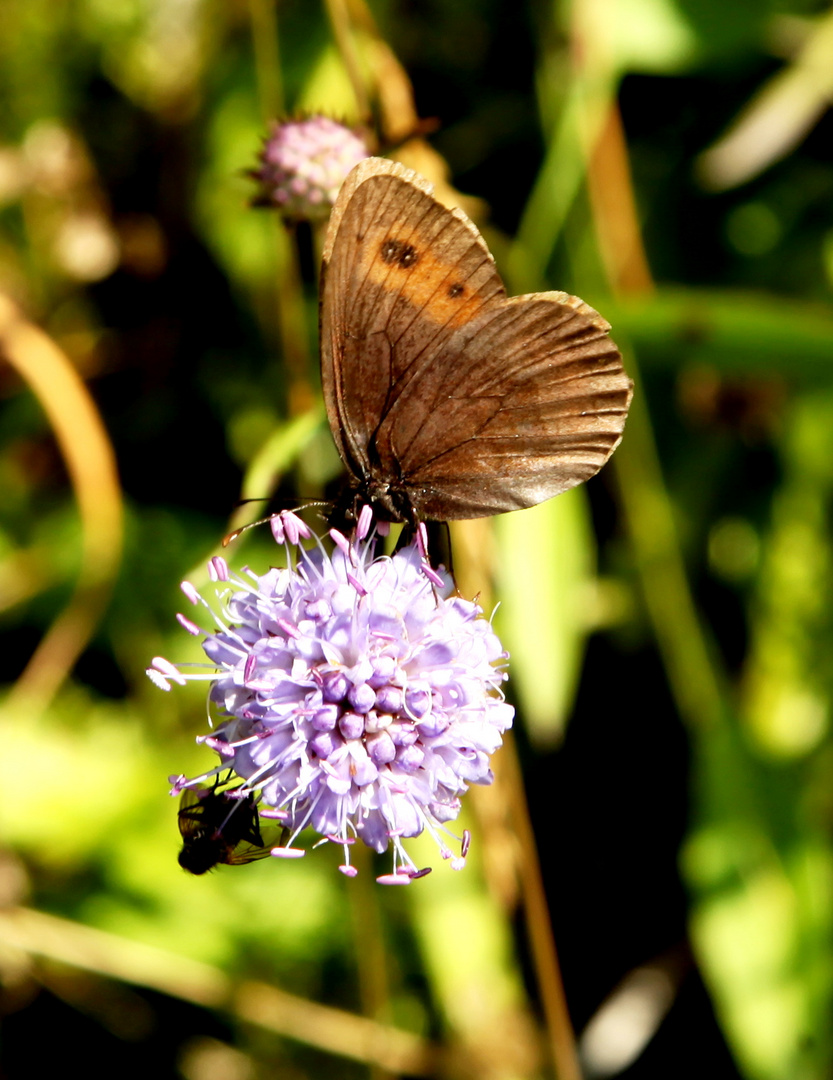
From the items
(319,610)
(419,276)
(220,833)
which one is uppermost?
(419,276)

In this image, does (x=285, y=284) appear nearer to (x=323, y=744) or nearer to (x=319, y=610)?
(x=319, y=610)

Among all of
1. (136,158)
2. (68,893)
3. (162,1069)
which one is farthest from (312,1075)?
(136,158)

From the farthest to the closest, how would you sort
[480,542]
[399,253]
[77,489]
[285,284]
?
[77,489] → [285,284] → [480,542] → [399,253]

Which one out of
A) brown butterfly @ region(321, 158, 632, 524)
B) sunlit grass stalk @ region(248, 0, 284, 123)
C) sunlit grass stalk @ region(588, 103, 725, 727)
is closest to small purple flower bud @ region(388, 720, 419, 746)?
brown butterfly @ region(321, 158, 632, 524)

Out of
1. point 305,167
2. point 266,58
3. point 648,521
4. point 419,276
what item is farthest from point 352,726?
point 266,58

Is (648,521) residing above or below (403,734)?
below

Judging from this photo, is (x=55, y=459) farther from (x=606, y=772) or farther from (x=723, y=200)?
(x=723, y=200)

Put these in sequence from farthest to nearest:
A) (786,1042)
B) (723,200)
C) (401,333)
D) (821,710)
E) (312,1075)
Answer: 1. (723,200)
2. (821,710)
3. (312,1075)
4. (786,1042)
5. (401,333)
